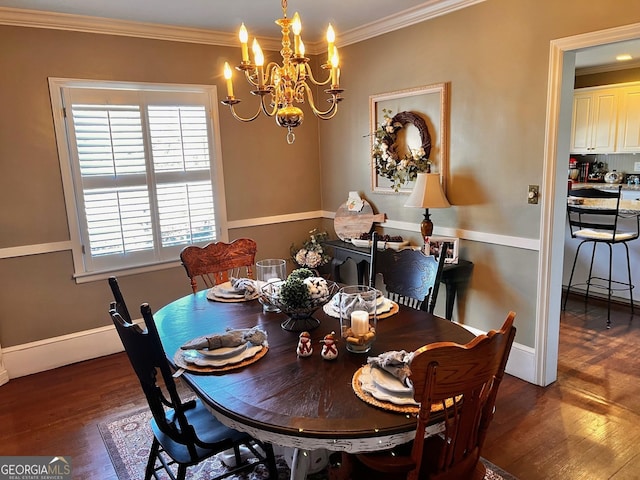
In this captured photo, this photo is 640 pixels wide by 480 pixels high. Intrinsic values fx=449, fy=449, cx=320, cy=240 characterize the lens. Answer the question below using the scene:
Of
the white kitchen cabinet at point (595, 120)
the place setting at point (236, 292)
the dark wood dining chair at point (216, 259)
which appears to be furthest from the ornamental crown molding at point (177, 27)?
the white kitchen cabinet at point (595, 120)

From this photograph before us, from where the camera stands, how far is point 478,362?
4.05ft

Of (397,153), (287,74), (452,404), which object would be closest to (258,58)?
(287,74)

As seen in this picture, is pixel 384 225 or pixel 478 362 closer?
pixel 478 362

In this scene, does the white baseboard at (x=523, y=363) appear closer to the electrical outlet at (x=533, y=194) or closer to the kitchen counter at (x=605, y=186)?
the electrical outlet at (x=533, y=194)

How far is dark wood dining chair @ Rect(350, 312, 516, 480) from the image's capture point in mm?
1180

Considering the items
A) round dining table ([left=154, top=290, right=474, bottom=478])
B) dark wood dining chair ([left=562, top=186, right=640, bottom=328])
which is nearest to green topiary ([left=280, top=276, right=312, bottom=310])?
round dining table ([left=154, top=290, right=474, bottom=478])

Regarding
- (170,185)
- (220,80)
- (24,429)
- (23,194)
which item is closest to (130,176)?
(170,185)

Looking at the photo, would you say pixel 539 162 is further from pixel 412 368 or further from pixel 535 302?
pixel 412 368

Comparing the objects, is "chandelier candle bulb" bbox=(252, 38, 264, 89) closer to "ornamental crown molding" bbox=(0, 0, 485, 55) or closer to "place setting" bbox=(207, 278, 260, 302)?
"place setting" bbox=(207, 278, 260, 302)

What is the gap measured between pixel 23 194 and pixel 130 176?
734 mm

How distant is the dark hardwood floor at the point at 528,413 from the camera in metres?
2.27

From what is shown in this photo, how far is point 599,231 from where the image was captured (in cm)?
423
